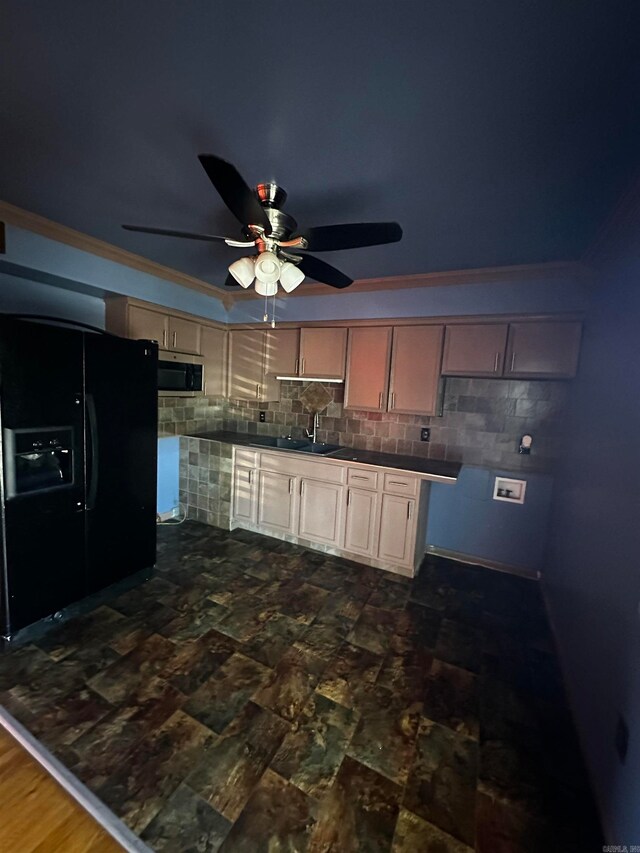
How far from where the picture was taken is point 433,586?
111 inches

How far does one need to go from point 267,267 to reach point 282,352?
207cm

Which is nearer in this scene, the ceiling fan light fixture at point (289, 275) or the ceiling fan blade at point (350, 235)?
the ceiling fan blade at point (350, 235)

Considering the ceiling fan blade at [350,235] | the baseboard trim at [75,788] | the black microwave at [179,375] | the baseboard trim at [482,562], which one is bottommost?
the baseboard trim at [75,788]

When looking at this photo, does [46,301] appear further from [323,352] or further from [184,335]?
[323,352]

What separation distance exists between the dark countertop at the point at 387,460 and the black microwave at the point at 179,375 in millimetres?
588

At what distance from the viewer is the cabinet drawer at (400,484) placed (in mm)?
2855

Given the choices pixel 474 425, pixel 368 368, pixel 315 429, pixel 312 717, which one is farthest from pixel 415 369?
pixel 312 717

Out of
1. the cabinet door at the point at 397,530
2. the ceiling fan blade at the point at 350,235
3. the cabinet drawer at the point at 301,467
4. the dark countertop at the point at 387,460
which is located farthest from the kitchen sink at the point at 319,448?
the ceiling fan blade at the point at 350,235

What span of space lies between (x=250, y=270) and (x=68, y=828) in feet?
7.88

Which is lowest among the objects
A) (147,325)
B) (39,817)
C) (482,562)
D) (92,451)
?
(39,817)

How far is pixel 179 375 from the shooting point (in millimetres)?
3369

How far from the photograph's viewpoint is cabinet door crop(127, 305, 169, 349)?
10.0ft

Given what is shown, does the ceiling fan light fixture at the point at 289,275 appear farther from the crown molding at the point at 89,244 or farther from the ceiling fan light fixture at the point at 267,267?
the crown molding at the point at 89,244

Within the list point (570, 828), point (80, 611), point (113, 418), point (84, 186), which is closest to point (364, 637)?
point (570, 828)
